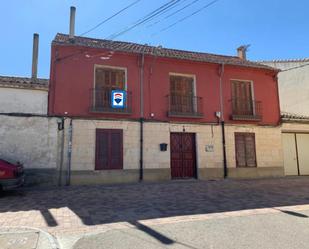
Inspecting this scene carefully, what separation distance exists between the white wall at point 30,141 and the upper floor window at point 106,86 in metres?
2.02

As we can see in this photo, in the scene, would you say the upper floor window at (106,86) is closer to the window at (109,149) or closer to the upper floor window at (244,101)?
the window at (109,149)

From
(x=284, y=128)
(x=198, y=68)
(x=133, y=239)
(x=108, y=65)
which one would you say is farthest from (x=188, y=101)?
(x=133, y=239)

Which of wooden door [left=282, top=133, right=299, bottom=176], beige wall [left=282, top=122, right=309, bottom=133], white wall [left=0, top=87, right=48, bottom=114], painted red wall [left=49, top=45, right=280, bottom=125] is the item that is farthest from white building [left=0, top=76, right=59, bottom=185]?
wooden door [left=282, top=133, right=299, bottom=176]

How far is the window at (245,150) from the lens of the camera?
46.4 feet

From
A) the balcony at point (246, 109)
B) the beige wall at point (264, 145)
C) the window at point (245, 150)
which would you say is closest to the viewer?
the beige wall at point (264, 145)

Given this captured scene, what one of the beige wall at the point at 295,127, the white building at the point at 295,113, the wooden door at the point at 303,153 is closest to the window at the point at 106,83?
the white building at the point at 295,113

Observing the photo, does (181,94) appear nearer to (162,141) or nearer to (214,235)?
(162,141)

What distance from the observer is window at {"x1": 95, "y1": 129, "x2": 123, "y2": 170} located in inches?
471

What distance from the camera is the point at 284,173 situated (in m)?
15.3

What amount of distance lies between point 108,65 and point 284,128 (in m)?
10.4

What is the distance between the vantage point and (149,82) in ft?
43.2

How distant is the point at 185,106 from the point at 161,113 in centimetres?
138

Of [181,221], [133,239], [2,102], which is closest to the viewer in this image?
[133,239]

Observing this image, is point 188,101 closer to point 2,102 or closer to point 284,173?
point 284,173
